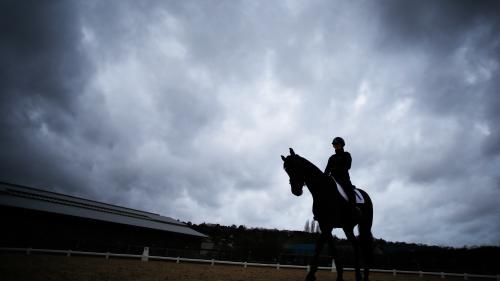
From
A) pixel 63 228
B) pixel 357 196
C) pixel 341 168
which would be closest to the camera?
pixel 341 168

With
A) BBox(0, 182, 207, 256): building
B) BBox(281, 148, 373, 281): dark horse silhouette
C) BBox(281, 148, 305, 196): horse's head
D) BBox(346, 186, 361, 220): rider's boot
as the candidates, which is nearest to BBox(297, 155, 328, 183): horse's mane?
BBox(281, 148, 373, 281): dark horse silhouette

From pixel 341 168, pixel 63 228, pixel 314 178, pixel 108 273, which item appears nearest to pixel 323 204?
pixel 314 178

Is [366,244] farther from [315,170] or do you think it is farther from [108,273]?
[108,273]

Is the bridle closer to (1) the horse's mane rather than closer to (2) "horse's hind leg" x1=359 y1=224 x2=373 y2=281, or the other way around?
(1) the horse's mane

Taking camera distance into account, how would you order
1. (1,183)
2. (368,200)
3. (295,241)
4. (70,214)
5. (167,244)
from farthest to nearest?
(295,241)
(167,244)
(1,183)
(70,214)
(368,200)

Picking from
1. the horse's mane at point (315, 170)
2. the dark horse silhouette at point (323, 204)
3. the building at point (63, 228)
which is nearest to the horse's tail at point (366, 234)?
the dark horse silhouette at point (323, 204)

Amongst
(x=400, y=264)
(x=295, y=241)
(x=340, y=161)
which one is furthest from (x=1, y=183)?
(x=295, y=241)

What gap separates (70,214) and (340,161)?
25495mm

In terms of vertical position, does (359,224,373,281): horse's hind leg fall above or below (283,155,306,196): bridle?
below

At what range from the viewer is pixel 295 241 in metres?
59.8

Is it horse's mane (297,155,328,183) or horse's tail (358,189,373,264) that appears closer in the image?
→ horse's mane (297,155,328,183)

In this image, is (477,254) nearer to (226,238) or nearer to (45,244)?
(45,244)

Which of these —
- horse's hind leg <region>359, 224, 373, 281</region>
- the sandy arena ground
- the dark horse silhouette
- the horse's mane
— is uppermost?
the horse's mane

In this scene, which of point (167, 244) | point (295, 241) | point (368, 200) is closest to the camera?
point (368, 200)
